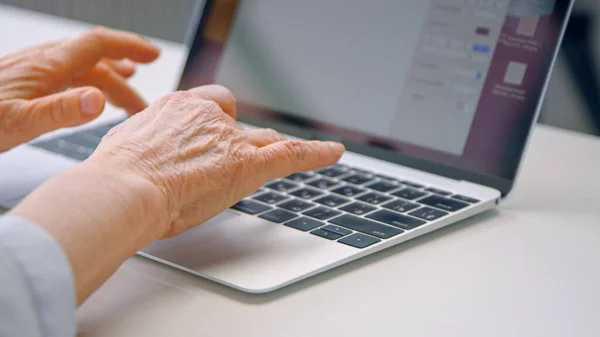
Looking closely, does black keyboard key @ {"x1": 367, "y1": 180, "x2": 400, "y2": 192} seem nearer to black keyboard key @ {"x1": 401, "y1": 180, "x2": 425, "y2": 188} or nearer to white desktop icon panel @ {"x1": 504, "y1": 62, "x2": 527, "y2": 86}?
black keyboard key @ {"x1": 401, "y1": 180, "x2": 425, "y2": 188}

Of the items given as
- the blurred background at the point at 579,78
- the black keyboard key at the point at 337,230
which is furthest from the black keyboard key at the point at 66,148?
the blurred background at the point at 579,78

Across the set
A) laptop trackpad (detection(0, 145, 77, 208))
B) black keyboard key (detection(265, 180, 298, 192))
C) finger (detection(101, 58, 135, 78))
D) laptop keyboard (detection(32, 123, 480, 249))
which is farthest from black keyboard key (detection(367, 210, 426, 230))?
finger (detection(101, 58, 135, 78))

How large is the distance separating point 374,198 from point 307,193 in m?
0.07

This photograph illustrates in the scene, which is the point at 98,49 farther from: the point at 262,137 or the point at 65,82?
the point at 262,137

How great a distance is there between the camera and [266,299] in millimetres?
564

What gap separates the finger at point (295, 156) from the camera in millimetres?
666

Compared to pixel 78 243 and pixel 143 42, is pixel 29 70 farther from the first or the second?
pixel 78 243

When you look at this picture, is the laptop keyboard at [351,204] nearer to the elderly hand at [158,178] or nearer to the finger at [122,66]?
the elderly hand at [158,178]

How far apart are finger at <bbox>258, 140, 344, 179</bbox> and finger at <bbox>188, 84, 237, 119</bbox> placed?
Result: 0.11 m

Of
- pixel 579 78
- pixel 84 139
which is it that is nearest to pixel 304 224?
pixel 84 139

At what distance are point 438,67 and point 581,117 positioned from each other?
0.38 metres

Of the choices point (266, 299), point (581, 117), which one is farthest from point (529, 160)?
point (266, 299)

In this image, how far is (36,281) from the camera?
1.54 ft

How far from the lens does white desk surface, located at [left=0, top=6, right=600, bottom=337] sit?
0.53 m
